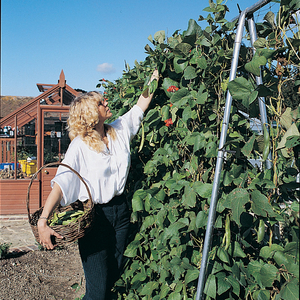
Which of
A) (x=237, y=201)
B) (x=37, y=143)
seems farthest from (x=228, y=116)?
(x=37, y=143)

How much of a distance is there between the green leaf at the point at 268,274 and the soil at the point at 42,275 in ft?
7.30

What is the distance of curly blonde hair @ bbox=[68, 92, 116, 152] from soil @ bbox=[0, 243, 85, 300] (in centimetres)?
161

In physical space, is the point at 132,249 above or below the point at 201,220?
below

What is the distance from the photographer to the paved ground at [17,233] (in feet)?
16.3

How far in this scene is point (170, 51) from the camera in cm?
169

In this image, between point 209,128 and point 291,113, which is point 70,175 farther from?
point 291,113

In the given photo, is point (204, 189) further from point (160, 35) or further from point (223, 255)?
point (160, 35)

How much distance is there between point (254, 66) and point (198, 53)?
460mm

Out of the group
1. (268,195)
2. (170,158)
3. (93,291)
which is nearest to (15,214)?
(93,291)

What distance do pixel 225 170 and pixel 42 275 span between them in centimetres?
318

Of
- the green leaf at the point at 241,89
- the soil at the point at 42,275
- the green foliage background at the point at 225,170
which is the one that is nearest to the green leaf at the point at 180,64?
the green foliage background at the point at 225,170

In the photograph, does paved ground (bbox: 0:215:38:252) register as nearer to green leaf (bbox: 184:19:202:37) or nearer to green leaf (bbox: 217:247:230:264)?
green leaf (bbox: 217:247:230:264)

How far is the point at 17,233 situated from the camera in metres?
5.84

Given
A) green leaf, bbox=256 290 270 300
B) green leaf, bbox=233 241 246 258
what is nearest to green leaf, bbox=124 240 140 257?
green leaf, bbox=233 241 246 258
